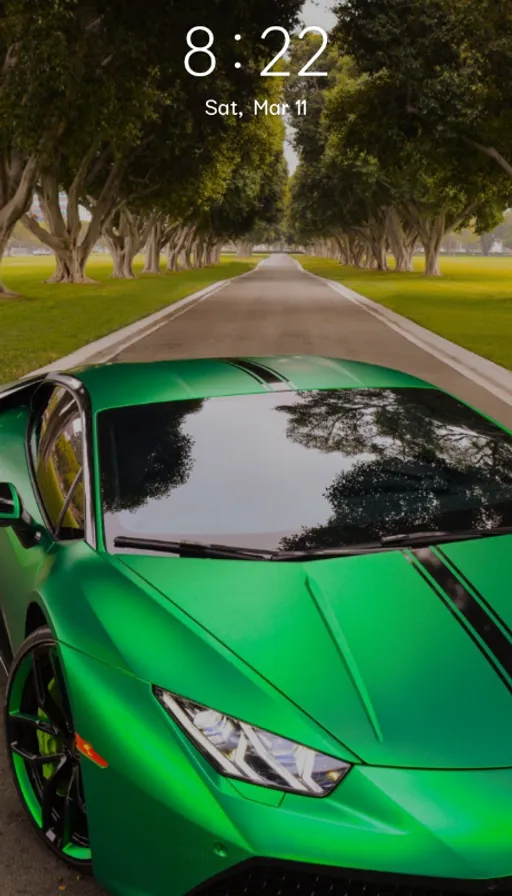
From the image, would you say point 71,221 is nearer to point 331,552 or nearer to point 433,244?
point 433,244

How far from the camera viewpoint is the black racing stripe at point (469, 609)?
2445 millimetres

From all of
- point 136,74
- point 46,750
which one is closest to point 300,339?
point 136,74

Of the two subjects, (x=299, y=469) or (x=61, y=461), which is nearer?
(x=299, y=469)

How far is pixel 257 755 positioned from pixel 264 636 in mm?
364

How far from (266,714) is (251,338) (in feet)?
53.4

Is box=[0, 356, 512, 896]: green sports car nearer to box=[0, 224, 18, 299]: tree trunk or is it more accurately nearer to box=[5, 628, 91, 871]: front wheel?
box=[5, 628, 91, 871]: front wheel

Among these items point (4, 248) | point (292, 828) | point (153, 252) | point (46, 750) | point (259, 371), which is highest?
point (153, 252)

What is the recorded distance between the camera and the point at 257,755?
2184mm

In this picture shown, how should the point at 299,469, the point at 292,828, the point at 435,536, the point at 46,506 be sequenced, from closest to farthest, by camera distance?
1. the point at 292,828
2. the point at 435,536
3. the point at 299,469
4. the point at 46,506

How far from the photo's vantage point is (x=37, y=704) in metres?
2.97

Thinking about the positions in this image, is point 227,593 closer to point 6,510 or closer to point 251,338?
point 6,510

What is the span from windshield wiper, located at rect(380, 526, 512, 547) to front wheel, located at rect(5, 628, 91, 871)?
3.38 feet

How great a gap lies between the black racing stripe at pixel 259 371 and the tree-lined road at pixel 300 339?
614cm

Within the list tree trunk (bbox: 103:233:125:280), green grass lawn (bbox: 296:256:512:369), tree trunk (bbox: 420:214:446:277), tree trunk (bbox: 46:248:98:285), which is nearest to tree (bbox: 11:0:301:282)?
tree trunk (bbox: 46:248:98:285)
